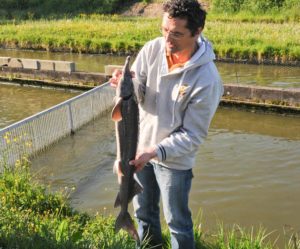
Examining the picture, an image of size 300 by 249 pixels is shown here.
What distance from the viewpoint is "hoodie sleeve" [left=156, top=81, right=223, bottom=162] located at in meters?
2.98

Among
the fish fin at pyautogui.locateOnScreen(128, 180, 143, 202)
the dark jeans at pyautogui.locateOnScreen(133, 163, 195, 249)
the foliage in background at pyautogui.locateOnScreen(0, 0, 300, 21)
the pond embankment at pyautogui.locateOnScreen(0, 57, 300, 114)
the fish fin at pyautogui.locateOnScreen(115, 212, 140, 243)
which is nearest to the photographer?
the dark jeans at pyautogui.locateOnScreen(133, 163, 195, 249)

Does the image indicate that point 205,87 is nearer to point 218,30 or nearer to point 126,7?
point 218,30

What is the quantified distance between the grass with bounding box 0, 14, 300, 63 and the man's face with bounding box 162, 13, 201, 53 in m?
12.5

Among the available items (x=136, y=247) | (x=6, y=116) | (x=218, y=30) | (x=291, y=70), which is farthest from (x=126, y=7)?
(x=136, y=247)

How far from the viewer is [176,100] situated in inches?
120

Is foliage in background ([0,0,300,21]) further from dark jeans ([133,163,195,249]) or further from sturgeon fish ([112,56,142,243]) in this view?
sturgeon fish ([112,56,142,243])

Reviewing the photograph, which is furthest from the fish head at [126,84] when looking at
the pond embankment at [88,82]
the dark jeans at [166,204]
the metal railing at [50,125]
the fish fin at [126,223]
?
the pond embankment at [88,82]

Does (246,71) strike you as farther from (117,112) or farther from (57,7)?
(57,7)

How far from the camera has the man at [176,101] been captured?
9.45 feet

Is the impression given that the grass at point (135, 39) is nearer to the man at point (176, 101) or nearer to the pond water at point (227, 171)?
the pond water at point (227, 171)

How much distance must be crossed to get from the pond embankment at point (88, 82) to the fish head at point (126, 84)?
24.9 ft

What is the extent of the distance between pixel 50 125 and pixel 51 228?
416 cm

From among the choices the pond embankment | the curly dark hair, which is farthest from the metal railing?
the curly dark hair

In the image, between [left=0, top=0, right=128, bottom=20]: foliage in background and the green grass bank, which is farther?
[left=0, top=0, right=128, bottom=20]: foliage in background
